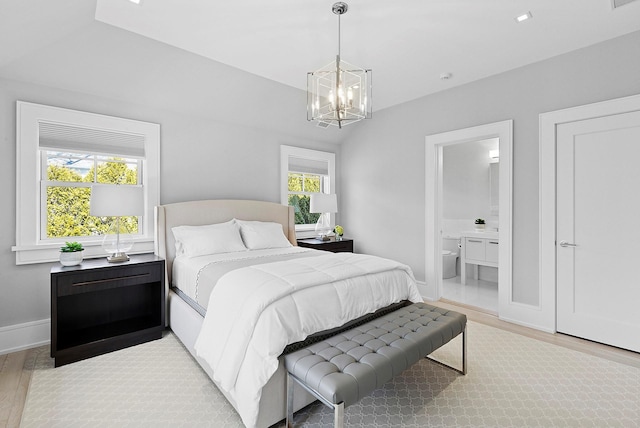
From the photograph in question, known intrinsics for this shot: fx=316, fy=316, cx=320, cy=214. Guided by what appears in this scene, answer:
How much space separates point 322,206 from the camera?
4781mm

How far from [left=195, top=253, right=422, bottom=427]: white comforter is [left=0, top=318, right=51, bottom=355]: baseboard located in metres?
1.88

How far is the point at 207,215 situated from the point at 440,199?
3067 mm

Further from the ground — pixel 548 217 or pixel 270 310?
pixel 548 217

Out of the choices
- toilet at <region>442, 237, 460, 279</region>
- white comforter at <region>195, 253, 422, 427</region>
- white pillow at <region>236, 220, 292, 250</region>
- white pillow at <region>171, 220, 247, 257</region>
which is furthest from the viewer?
toilet at <region>442, 237, 460, 279</region>

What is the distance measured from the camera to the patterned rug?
6.28 ft

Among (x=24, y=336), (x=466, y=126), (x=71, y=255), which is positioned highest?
(x=466, y=126)

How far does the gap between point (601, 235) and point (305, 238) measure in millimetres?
3619

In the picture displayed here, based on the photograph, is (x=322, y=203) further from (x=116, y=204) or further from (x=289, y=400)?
(x=289, y=400)

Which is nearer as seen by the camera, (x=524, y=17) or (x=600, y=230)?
(x=524, y=17)

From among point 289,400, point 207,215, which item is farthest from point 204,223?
point 289,400

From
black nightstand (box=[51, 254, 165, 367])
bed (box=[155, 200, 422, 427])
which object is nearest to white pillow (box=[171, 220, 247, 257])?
bed (box=[155, 200, 422, 427])

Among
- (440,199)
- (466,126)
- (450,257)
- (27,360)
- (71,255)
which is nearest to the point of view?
(27,360)

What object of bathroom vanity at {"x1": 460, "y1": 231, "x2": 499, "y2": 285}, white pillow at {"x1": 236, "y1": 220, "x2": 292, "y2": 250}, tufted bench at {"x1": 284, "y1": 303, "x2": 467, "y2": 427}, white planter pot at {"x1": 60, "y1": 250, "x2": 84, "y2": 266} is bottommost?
tufted bench at {"x1": 284, "y1": 303, "x2": 467, "y2": 427}

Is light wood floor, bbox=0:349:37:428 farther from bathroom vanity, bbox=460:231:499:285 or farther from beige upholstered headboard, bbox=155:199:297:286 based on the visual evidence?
bathroom vanity, bbox=460:231:499:285
